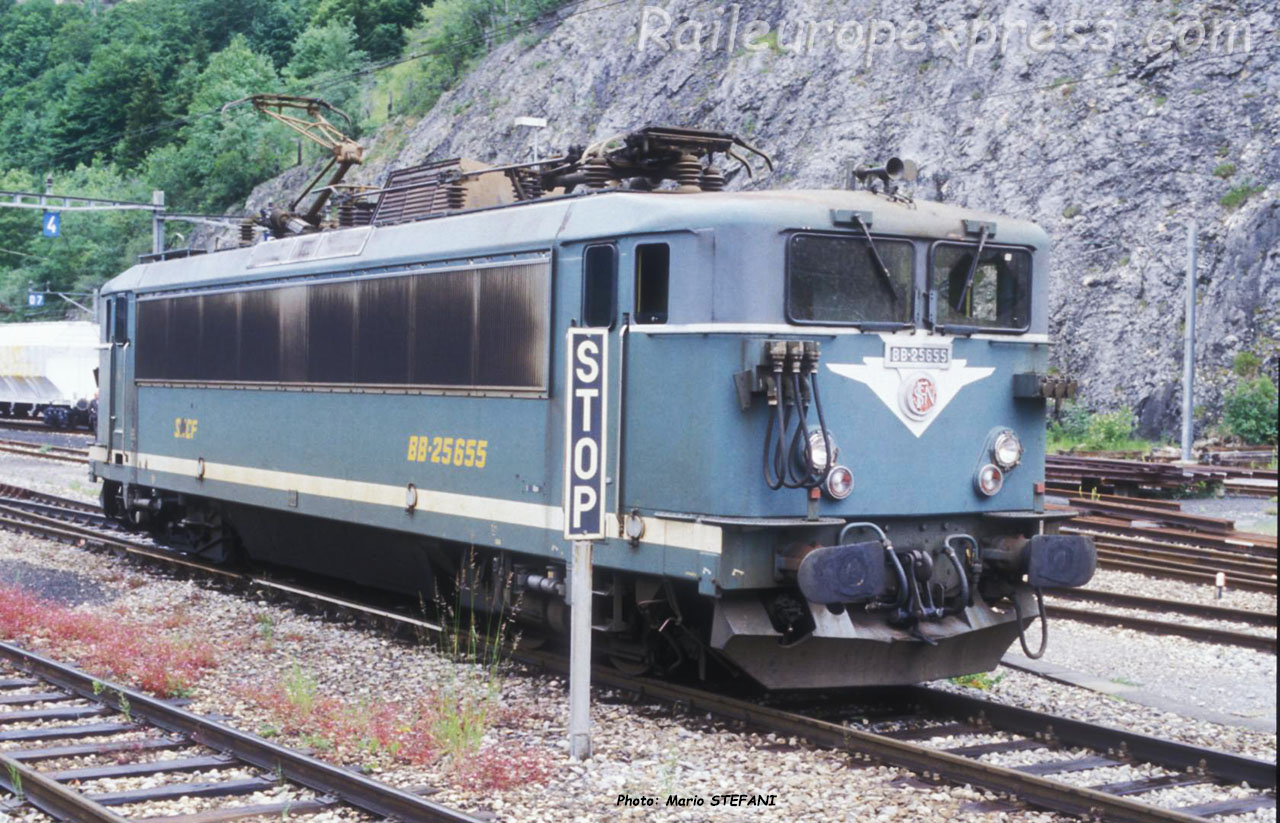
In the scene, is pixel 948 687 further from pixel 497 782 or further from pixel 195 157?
pixel 195 157

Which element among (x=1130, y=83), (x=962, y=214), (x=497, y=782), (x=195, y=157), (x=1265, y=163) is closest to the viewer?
(x=497, y=782)

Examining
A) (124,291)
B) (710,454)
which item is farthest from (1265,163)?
(710,454)

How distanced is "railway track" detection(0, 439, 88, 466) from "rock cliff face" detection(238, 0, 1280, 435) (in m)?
15.9

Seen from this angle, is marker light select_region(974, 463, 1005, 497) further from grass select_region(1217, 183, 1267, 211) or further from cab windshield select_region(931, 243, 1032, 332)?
grass select_region(1217, 183, 1267, 211)

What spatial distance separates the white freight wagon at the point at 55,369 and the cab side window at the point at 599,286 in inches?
1504

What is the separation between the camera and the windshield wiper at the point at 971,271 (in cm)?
901

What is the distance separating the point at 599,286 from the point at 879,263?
1.74m

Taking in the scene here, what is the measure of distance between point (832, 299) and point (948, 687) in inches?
116

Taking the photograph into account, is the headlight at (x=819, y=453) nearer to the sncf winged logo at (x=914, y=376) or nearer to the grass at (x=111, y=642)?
the sncf winged logo at (x=914, y=376)

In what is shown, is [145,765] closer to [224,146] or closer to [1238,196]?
[1238,196]

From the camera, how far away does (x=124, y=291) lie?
16078mm

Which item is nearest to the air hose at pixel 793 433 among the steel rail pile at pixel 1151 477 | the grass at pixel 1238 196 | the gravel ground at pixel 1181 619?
the gravel ground at pixel 1181 619

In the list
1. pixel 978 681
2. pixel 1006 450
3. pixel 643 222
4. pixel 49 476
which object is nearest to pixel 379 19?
pixel 49 476

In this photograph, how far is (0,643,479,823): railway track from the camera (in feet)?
21.9
